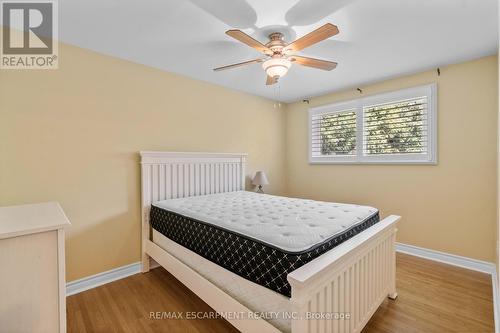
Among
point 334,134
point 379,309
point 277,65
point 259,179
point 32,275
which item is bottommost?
point 379,309

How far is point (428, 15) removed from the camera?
1736 mm

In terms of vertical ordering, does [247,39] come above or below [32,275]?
above

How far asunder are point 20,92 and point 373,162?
3906mm

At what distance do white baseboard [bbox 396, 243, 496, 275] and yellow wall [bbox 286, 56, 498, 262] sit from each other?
0.18 ft

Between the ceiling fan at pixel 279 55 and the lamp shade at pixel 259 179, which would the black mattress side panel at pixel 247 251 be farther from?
the lamp shade at pixel 259 179

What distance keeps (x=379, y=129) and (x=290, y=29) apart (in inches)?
82.4

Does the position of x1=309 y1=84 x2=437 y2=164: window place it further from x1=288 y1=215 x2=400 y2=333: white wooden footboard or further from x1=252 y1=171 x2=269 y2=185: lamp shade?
x1=288 y1=215 x2=400 y2=333: white wooden footboard

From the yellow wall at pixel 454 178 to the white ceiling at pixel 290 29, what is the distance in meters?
0.28

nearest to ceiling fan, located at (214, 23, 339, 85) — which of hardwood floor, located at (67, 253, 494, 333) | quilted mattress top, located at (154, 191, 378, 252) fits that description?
quilted mattress top, located at (154, 191, 378, 252)

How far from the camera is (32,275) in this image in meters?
1.18

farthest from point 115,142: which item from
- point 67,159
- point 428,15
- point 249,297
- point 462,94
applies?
point 462,94

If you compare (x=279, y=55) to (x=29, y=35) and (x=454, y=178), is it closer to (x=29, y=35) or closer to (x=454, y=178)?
(x=29, y=35)

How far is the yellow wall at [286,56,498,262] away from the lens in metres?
2.43

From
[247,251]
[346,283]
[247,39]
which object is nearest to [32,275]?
[247,251]
